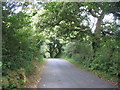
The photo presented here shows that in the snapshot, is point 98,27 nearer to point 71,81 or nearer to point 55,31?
point 55,31

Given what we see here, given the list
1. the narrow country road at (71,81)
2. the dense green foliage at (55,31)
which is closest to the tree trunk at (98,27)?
the dense green foliage at (55,31)

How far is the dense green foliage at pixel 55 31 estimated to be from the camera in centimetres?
558

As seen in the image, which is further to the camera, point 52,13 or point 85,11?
point 85,11

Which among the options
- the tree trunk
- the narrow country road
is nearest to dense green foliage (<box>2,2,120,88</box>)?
the tree trunk

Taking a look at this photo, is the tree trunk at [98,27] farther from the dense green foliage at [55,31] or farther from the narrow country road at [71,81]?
the narrow country road at [71,81]

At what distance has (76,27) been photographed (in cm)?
1664

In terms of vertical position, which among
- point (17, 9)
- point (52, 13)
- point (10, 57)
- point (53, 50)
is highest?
point (52, 13)

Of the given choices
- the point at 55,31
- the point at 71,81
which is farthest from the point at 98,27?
the point at 71,81

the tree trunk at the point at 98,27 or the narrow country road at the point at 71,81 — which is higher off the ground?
the tree trunk at the point at 98,27

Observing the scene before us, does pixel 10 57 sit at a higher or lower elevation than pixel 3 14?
lower

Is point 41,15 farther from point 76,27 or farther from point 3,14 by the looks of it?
point 3,14

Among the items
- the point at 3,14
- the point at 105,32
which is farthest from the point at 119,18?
the point at 105,32

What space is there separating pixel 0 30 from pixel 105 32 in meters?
13.1

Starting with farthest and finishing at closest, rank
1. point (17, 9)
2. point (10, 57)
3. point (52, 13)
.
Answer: point (52, 13)
point (10, 57)
point (17, 9)
